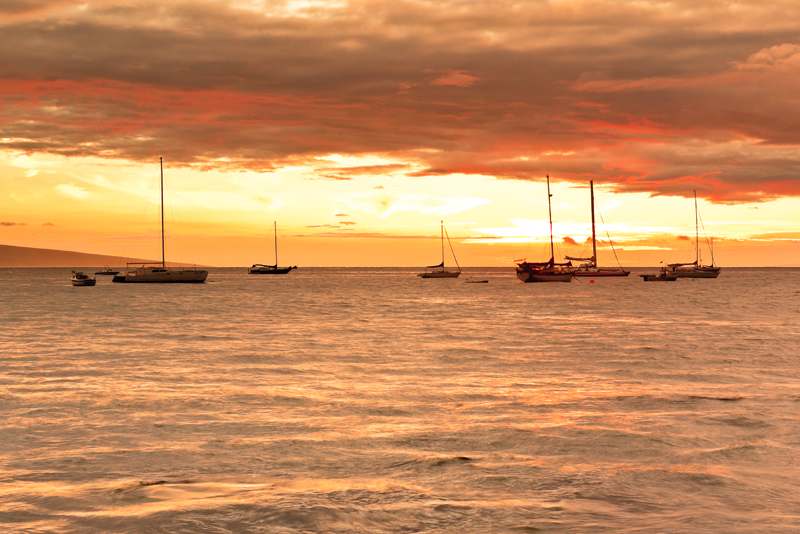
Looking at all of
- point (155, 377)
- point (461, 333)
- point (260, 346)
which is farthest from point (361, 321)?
point (155, 377)

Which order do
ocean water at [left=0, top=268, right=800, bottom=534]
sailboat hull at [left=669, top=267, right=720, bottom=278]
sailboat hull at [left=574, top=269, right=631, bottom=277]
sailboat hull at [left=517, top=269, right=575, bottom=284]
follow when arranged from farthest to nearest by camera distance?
sailboat hull at [left=669, top=267, right=720, bottom=278], sailboat hull at [left=574, top=269, right=631, bottom=277], sailboat hull at [left=517, top=269, right=575, bottom=284], ocean water at [left=0, top=268, right=800, bottom=534]

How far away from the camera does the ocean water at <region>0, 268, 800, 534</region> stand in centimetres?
898

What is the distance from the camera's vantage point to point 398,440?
44.5ft

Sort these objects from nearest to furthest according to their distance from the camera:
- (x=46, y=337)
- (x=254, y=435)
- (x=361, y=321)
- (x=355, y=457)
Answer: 1. (x=355, y=457)
2. (x=254, y=435)
3. (x=46, y=337)
4. (x=361, y=321)

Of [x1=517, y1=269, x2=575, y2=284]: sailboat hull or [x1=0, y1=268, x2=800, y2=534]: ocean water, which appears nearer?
[x1=0, y1=268, x2=800, y2=534]: ocean water

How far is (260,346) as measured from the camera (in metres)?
33.1

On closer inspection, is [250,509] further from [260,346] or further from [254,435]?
[260,346]

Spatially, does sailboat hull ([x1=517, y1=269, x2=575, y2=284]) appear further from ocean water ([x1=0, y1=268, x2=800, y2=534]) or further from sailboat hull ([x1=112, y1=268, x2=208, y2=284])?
ocean water ([x1=0, y1=268, x2=800, y2=534])

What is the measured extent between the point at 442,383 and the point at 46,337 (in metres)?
26.5

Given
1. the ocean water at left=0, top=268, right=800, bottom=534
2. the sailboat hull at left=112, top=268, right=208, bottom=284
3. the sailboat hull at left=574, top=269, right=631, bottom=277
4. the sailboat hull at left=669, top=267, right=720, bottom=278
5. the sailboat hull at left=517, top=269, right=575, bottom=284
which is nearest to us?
the ocean water at left=0, top=268, right=800, bottom=534

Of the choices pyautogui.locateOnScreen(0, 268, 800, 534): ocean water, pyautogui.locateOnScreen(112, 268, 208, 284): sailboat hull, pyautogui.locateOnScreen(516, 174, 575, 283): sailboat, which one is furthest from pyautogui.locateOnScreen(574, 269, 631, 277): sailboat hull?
pyautogui.locateOnScreen(0, 268, 800, 534): ocean water

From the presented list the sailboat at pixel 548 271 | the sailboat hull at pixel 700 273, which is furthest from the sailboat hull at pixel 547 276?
the sailboat hull at pixel 700 273

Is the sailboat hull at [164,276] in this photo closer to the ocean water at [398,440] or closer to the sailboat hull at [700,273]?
the ocean water at [398,440]

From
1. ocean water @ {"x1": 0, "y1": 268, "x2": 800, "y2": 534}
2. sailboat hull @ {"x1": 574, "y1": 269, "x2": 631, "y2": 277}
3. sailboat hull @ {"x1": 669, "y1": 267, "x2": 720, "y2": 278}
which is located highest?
sailboat hull @ {"x1": 574, "y1": 269, "x2": 631, "y2": 277}
